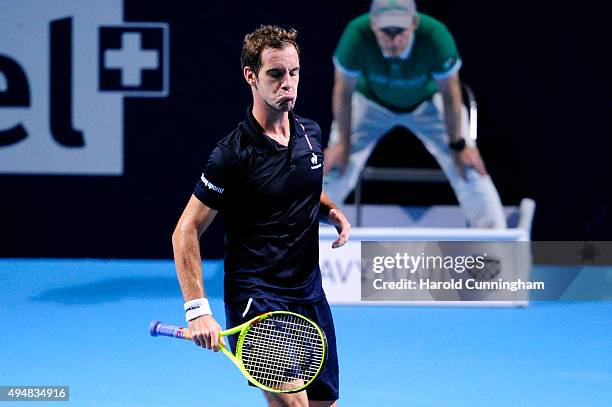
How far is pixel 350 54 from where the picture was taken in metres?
7.87

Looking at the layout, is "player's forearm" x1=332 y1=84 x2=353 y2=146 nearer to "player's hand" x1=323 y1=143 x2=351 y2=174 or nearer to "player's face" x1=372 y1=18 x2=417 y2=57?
"player's hand" x1=323 y1=143 x2=351 y2=174

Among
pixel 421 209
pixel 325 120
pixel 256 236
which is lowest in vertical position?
pixel 421 209

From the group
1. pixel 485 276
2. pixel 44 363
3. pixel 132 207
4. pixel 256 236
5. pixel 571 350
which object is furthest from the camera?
pixel 132 207

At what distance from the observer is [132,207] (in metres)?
9.05

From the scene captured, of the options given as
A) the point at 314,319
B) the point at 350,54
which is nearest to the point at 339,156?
the point at 350,54

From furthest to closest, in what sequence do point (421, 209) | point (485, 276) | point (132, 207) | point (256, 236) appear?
point (132, 207) → point (421, 209) → point (485, 276) → point (256, 236)

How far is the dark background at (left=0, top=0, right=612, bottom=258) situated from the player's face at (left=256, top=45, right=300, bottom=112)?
544 centimetres

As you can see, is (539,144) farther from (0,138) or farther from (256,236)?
(256,236)

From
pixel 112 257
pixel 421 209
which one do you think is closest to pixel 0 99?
pixel 112 257

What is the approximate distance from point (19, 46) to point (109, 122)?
930 millimetres

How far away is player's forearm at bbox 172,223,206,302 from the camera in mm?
3257

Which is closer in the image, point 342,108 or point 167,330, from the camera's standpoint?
point 167,330

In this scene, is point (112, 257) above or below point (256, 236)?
below

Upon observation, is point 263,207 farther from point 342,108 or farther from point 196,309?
point 342,108
